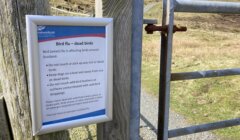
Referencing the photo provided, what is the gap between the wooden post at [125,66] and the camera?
158cm

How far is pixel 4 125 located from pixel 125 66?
2.49ft

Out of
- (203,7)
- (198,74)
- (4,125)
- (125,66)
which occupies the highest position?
(203,7)

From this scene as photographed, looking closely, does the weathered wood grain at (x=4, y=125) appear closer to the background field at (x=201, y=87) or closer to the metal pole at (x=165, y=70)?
the metal pole at (x=165, y=70)

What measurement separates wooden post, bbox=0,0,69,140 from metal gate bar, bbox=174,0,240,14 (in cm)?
73

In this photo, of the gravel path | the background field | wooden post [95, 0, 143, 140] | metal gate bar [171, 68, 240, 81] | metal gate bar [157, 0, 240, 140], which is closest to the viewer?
wooden post [95, 0, 143, 140]

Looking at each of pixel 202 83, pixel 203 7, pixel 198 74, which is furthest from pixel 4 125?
pixel 202 83

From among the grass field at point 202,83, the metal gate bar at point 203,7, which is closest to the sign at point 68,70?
the metal gate bar at point 203,7

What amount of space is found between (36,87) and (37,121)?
18 centimetres

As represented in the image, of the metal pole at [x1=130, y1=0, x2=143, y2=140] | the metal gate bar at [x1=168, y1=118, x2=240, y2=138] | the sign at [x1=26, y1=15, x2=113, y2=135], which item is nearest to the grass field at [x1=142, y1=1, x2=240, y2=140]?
the metal gate bar at [x1=168, y1=118, x2=240, y2=138]

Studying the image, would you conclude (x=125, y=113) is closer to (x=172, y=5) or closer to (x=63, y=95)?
(x=63, y=95)

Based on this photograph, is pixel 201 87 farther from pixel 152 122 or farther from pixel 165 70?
pixel 165 70

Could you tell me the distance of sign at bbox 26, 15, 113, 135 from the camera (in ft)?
4.56

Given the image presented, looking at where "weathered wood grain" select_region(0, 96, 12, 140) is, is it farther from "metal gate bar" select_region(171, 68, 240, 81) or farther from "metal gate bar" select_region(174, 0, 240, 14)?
"metal gate bar" select_region(174, 0, 240, 14)

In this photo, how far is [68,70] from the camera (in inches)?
57.7
